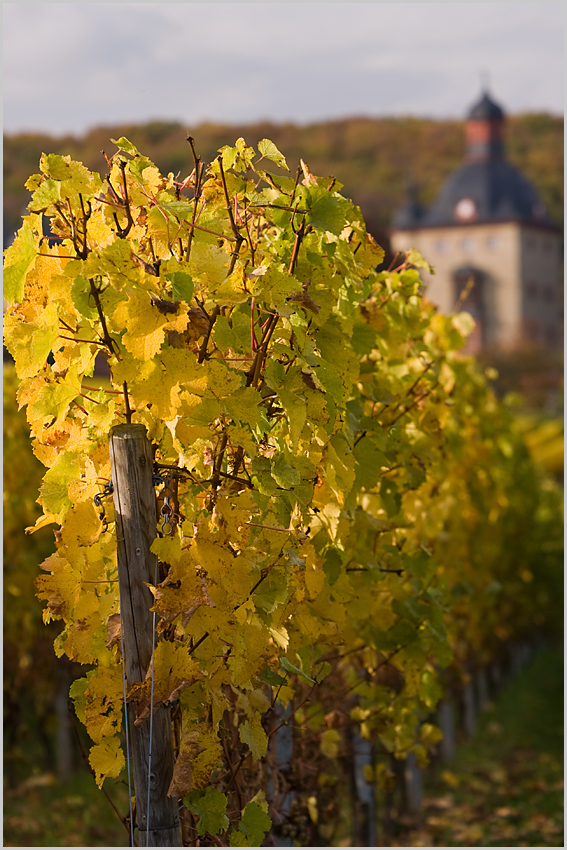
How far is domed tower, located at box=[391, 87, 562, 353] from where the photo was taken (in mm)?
76750

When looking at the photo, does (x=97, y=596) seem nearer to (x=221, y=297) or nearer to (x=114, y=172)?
(x=221, y=297)

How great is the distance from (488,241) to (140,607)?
7823 centimetres

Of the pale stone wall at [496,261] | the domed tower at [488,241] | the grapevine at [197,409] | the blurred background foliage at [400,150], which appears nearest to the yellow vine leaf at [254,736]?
the grapevine at [197,409]

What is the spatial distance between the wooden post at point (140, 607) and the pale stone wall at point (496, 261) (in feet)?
Answer: 247

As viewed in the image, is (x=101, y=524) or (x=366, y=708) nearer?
(x=101, y=524)

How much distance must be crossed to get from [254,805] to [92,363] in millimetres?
1020

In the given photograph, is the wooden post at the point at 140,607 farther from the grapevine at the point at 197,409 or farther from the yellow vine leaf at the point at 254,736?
the yellow vine leaf at the point at 254,736

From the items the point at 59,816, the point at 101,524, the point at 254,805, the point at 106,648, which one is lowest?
the point at 59,816

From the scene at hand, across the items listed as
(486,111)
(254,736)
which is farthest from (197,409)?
(486,111)

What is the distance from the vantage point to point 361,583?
10.5ft

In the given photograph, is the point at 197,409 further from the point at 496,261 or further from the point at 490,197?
the point at 490,197

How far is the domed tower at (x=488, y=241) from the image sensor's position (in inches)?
3022

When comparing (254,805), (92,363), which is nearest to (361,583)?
(254,805)

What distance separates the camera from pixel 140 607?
6.57 ft
